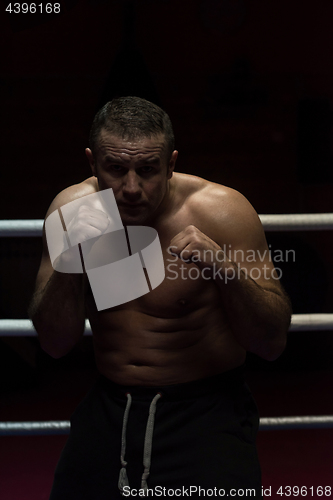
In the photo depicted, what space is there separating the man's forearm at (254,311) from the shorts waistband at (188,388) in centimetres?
9

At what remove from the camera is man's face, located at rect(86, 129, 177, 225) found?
2.96 feet

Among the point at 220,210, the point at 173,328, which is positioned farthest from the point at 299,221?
the point at 173,328

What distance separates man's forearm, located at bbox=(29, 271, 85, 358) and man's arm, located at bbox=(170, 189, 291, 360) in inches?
9.4

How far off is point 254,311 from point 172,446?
30 cm

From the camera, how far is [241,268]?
3.16 feet

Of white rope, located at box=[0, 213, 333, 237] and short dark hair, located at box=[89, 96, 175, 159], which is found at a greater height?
short dark hair, located at box=[89, 96, 175, 159]

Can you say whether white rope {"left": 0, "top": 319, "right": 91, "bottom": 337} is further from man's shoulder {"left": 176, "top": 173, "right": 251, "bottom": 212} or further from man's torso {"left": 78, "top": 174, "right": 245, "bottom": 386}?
man's shoulder {"left": 176, "top": 173, "right": 251, "bottom": 212}

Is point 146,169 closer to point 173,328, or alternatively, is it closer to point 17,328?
point 173,328

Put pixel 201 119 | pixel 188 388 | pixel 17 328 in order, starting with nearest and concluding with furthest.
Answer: pixel 188 388 → pixel 17 328 → pixel 201 119

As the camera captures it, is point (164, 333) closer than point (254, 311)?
No

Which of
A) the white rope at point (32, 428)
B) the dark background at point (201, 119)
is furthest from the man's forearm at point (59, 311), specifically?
the dark background at point (201, 119)

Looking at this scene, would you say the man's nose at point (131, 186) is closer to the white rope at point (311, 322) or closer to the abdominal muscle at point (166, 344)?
the abdominal muscle at point (166, 344)

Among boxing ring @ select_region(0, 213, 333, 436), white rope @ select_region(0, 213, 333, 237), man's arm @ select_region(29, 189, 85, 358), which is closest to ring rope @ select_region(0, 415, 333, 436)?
boxing ring @ select_region(0, 213, 333, 436)

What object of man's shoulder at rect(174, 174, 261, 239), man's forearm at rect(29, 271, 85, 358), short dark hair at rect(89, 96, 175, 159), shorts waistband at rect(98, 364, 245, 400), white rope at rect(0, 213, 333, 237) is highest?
short dark hair at rect(89, 96, 175, 159)
